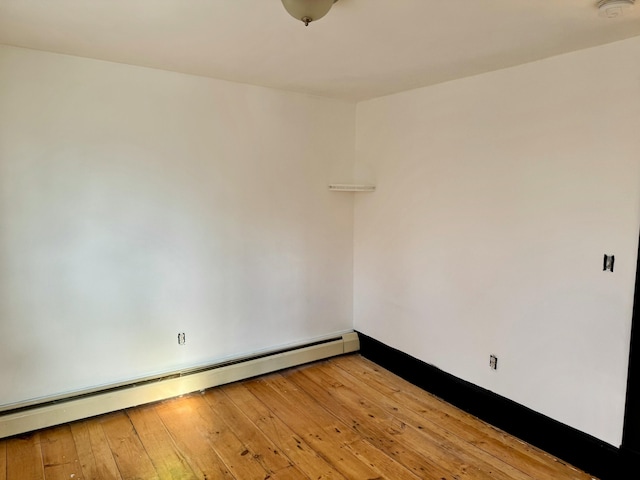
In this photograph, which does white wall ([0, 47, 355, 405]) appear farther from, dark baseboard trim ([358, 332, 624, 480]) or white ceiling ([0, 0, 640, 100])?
dark baseboard trim ([358, 332, 624, 480])

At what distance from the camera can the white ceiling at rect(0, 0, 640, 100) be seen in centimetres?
182

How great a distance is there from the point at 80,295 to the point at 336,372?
207 centimetres

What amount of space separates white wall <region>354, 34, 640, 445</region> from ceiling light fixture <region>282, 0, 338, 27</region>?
1.55m

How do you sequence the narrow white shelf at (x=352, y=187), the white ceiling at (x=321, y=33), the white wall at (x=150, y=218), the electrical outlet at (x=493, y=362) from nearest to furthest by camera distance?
the white ceiling at (x=321, y=33) → the white wall at (x=150, y=218) → the electrical outlet at (x=493, y=362) → the narrow white shelf at (x=352, y=187)

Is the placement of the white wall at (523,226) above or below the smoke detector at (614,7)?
below

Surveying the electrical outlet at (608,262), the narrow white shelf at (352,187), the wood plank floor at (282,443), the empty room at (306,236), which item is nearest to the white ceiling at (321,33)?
the empty room at (306,236)

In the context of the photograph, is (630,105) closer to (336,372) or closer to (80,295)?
(336,372)

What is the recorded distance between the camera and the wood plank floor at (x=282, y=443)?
2.35 metres

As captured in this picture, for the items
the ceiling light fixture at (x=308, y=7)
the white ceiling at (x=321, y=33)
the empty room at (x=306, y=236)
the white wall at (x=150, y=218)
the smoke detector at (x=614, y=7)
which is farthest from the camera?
the white wall at (x=150, y=218)

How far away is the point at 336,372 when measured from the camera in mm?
3645

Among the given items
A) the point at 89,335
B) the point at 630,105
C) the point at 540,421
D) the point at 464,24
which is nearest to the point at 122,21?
the point at 464,24

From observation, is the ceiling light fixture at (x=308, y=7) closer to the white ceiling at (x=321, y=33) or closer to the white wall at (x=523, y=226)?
the white ceiling at (x=321, y=33)

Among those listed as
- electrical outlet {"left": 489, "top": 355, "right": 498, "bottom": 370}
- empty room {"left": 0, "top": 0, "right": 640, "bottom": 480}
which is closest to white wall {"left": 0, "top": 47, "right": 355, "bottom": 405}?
empty room {"left": 0, "top": 0, "right": 640, "bottom": 480}

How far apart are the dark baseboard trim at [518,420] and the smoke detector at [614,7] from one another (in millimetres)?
2130
